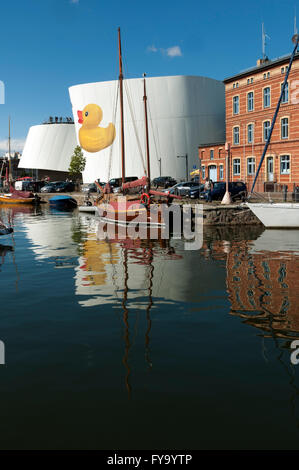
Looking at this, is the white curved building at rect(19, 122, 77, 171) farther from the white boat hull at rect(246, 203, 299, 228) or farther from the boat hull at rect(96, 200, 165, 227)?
the white boat hull at rect(246, 203, 299, 228)

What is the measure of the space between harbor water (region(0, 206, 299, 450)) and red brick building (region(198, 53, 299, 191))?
74.8ft

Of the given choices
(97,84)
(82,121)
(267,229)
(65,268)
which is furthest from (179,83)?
(65,268)

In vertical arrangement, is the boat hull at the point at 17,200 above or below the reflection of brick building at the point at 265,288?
above

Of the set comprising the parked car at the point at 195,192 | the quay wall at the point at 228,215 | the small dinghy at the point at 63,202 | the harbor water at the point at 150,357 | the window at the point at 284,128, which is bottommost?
the harbor water at the point at 150,357

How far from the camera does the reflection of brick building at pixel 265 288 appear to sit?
9.17m

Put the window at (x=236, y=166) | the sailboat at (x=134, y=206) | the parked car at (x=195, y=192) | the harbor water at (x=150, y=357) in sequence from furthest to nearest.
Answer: the window at (x=236, y=166) → the parked car at (x=195, y=192) → the sailboat at (x=134, y=206) → the harbor water at (x=150, y=357)

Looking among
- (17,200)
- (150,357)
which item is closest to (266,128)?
(17,200)

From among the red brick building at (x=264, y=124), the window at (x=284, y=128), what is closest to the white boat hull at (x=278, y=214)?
the red brick building at (x=264, y=124)

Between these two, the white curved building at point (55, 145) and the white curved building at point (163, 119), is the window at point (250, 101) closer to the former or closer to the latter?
the white curved building at point (163, 119)

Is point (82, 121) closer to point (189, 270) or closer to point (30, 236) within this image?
point (30, 236)

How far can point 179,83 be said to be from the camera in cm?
8169

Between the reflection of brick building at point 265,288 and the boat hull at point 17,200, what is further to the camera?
the boat hull at point 17,200

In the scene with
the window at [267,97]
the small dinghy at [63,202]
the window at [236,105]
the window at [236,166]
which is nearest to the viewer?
the window at [267,97]

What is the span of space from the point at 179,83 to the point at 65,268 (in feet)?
240
